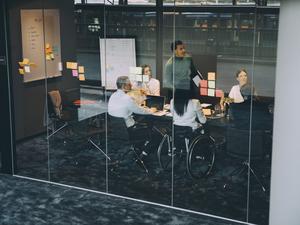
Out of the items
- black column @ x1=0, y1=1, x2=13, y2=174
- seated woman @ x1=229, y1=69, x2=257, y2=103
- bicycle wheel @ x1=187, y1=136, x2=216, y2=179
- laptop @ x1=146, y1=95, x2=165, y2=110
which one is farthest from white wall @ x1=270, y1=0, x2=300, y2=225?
black column @ x1=0, y1=1, x2=13, y2=174

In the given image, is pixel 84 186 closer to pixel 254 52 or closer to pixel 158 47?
pixel 158 47

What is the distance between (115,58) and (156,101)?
917mm

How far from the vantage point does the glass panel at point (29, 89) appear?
927 cm

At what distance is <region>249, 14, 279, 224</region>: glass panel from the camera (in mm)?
7336

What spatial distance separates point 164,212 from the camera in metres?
8.54

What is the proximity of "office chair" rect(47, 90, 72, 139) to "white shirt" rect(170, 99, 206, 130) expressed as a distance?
1929 mm

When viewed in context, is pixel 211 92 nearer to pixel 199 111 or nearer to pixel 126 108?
pixel 199 111

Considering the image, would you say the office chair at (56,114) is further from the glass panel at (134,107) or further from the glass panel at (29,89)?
the glass panel at (134,107)

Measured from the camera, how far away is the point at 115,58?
8.54m

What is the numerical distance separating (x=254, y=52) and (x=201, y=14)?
0.94m

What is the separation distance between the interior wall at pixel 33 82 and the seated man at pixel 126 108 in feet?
2.31

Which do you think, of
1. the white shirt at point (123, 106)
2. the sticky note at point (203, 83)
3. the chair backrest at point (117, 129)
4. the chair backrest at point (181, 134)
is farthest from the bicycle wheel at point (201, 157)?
the chair backrest at point (117, 129)

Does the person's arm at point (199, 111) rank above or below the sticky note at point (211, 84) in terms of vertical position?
below

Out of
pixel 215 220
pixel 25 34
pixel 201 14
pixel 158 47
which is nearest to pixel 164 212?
pixel 215 220
